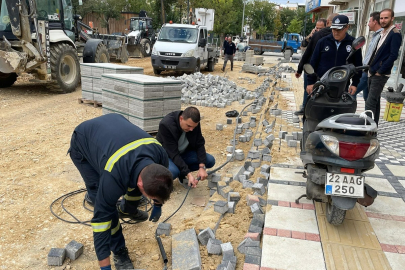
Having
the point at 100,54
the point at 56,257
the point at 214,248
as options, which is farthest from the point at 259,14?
the point at 56,257

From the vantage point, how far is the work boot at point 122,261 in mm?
3102

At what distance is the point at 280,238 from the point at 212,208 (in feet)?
3.37

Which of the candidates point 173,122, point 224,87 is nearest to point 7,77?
point 224,87

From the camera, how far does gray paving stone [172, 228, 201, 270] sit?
9.79 ft

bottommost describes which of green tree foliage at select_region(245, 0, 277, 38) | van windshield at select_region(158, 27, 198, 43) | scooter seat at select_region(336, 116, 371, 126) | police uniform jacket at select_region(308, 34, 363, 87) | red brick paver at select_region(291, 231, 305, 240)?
red brick paver at select_region(291, 231, 305, 240)

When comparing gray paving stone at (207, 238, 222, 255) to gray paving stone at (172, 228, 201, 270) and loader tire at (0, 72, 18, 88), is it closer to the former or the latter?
gray paving stone at (172, 228, 201, 270)

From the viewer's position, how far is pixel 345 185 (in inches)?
124

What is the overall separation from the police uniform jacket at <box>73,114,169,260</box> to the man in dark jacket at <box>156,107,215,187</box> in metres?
1.27

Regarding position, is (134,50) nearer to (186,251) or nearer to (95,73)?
(95,73)

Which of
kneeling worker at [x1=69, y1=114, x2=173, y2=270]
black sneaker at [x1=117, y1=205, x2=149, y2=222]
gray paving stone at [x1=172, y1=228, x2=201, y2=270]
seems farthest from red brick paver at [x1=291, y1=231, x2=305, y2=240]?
black sneaker at [x1=117, y1=205, x2=149, y2=222]

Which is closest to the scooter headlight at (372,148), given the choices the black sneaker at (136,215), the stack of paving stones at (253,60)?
the black sneaker at (136,215)

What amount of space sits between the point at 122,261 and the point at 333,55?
4218 mm

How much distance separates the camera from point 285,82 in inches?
587

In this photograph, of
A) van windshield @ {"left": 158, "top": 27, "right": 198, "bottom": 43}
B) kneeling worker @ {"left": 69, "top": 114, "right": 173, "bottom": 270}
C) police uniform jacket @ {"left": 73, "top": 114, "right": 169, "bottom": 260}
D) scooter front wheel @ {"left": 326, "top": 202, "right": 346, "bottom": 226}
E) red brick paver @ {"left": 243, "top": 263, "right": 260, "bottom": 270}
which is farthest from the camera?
van windshield @ {"left": 158, "top": 27, "right": 198, "bottom": 43}
